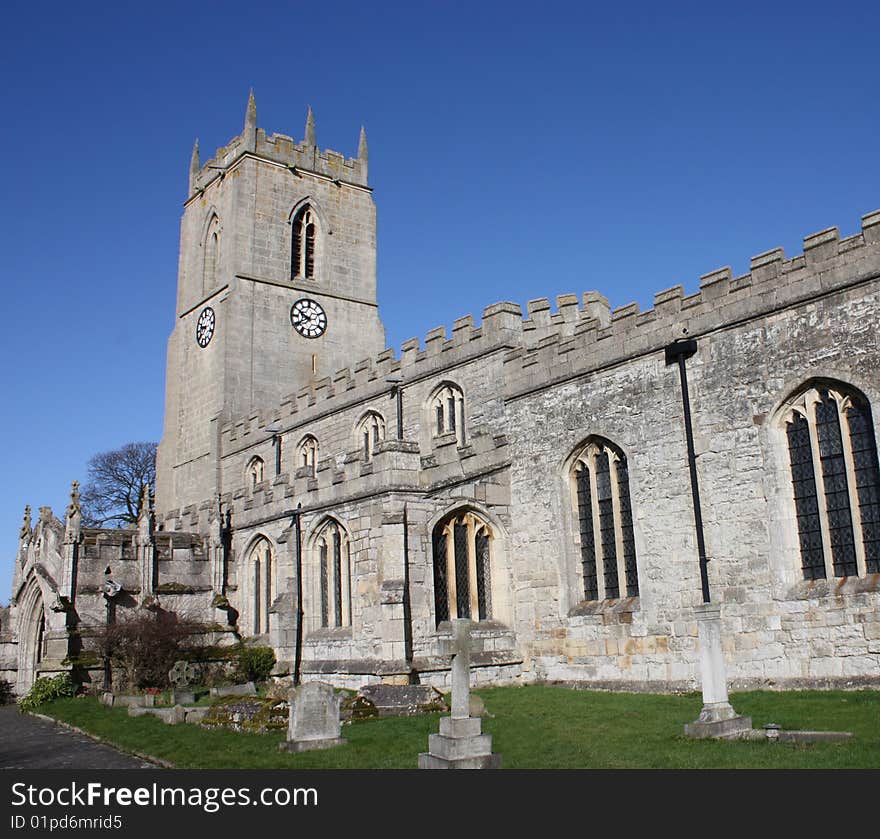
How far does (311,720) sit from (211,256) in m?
30.2

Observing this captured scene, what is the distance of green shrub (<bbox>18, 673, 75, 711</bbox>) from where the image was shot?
23203 millimetres

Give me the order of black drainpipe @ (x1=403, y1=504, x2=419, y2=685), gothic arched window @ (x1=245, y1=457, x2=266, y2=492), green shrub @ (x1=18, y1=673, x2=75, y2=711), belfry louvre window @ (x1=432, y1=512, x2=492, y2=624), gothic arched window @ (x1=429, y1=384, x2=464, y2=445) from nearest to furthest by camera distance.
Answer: black drainpipe @ (x1=403, y1=504, x2=419, y2=685), belfry louvre window @ (x1=432, y1=512, x2=492, y2=624), green shrub @ (x1=18, y1=673, x2=75, y2=711), gothic arched window @ (x1=429, y1=384, x2=464, y2=445), gothic arched window @ (x1=245, y1=457, x2=266, y2=492)

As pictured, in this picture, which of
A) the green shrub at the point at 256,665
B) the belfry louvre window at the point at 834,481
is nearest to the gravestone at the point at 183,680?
the green shrub at the point at 256,665

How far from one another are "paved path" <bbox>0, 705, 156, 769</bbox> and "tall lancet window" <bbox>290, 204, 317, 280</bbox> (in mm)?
22876

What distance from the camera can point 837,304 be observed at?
16.3 m

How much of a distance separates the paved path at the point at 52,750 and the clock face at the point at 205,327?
19.7m

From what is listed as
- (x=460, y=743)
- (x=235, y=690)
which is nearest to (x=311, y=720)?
(x=460, y=743)

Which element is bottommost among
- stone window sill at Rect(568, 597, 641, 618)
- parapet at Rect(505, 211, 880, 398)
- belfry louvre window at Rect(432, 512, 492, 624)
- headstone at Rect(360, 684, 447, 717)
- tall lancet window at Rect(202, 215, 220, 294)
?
headstone at Rect(360, 684, 447, 717)

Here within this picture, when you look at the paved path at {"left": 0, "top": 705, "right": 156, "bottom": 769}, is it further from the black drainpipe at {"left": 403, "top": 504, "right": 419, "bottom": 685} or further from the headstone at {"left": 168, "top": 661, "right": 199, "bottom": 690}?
the black drainpipe at {"left": 403, "top": 504, "right": 419, "bottom": 685}

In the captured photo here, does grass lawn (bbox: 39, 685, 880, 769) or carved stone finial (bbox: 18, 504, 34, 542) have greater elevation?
carved stone finial (bbox: 18, 504, 34, 542)

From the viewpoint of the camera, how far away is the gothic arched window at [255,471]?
3421 cm

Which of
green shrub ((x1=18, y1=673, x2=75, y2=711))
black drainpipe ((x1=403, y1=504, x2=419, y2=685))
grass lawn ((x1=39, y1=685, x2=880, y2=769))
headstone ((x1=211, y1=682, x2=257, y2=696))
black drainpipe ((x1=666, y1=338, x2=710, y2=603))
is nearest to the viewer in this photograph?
grass lawn ((x1=39, y1=685, x2=880, y2=769))

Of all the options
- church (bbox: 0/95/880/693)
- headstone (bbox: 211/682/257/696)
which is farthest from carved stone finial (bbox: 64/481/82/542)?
headstone (bbox: 211/682/257/696)

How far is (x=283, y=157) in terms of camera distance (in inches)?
1576
